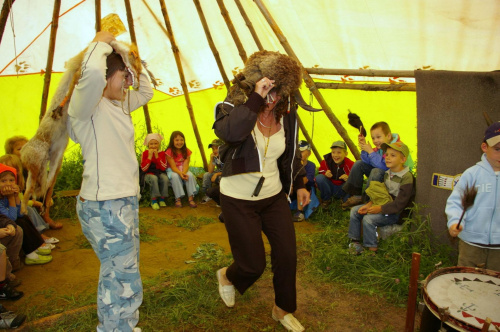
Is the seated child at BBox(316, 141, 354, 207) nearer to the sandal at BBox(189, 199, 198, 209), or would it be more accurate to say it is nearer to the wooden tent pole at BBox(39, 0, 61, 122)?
the sandal at BBox(189, 199, 198, 209)

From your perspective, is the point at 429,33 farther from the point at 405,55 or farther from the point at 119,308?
the point at 119,308

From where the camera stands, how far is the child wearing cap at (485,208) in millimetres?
2445

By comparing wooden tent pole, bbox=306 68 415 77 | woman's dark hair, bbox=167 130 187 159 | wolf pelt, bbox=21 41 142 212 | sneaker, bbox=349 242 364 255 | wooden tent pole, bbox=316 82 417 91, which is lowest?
sneaker, bbox=349 242 364 255

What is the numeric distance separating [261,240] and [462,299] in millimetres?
1108

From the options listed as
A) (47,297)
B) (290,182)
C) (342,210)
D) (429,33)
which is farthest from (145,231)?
(429,33)

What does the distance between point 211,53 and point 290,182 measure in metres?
3.73

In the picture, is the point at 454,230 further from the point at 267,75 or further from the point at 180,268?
the point at 180,268

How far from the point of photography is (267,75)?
89.8 inches

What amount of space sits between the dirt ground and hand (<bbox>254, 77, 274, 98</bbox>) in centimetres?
161

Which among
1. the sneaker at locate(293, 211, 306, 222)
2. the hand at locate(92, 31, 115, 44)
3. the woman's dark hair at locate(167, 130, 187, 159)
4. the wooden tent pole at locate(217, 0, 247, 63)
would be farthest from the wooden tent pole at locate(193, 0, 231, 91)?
the hand at locate(92, 31, 115, 44)

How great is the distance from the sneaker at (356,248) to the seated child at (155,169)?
3.01m

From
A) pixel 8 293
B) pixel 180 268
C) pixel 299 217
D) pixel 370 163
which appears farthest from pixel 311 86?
pixel 8 293

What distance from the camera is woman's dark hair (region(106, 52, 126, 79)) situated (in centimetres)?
208

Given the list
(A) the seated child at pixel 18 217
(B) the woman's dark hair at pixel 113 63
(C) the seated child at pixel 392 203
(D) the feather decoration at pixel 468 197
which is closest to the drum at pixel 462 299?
(D) the feather decoration at pixel 468 197
